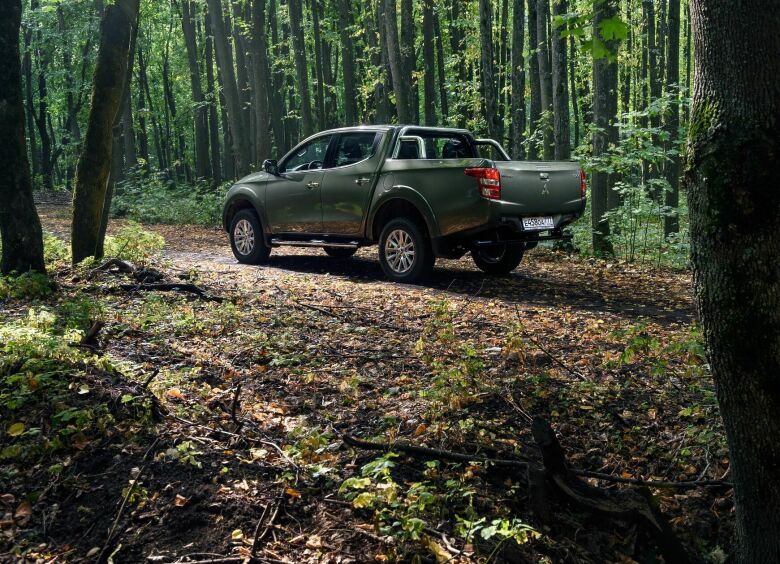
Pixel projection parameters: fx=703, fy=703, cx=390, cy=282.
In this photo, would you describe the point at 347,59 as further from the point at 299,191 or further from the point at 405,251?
the point at 405,251

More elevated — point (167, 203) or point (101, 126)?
point (101, 126)

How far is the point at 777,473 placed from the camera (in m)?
3.03

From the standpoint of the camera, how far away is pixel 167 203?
947 inches

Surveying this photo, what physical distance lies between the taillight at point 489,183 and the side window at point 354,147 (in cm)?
219

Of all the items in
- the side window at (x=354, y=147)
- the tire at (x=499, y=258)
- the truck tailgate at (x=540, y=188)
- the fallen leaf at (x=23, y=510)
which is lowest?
the fallen leaf at (x=23, y=510)

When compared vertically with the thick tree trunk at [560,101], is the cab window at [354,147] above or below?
below

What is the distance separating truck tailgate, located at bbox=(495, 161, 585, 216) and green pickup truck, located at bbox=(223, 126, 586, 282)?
0.01 metres

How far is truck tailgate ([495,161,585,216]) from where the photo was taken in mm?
9312

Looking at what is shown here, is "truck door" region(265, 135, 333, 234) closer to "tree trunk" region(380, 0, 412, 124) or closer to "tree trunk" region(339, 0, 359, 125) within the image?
"tree trunk" region(380, 0, 412, 124)

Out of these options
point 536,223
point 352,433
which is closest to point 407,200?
point 536,223

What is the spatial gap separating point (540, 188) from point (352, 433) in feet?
19.1

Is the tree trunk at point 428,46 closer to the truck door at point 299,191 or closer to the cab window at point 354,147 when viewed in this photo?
the truck door at point 299,191

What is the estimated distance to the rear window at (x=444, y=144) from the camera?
10656mm

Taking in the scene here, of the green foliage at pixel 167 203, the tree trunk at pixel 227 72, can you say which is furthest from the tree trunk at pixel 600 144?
the green foliage at pixel 167 203
